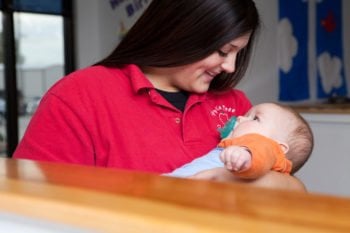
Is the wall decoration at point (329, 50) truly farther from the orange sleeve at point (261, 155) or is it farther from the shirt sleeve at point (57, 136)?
the shirt sleeve at point (57, 136)

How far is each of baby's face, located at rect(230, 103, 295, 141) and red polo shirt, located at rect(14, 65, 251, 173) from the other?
10 cm

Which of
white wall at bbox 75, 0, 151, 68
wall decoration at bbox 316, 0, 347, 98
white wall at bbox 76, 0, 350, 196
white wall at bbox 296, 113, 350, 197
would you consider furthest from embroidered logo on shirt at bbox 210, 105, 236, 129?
wall decoration at bbox 316, 0, 347, 98

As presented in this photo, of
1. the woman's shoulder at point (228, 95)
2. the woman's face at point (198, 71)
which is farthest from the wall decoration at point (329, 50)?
the woman's face at point (198, 71)

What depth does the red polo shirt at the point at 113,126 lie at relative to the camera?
1151mm

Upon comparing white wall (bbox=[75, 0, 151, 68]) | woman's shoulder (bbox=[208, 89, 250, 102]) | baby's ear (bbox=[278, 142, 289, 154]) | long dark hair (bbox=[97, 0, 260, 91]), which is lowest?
baby's ear (bbox=[278, 142, 289, 154])

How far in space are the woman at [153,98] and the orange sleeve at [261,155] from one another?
0.09 feet

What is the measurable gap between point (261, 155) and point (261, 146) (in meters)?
0.04

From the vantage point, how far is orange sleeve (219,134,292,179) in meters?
1.13

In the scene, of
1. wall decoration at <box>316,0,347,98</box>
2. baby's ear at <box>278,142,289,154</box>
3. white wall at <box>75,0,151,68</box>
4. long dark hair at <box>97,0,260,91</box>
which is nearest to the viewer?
long dark hair at <box>97,0,260,91</box>

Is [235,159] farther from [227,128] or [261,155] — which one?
[227,128]

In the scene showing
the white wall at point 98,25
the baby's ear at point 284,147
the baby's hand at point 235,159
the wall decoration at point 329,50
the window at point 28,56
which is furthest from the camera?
the wall decoration at point 329,50

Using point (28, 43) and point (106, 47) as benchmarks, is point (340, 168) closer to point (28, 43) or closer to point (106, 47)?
point (106, 47)

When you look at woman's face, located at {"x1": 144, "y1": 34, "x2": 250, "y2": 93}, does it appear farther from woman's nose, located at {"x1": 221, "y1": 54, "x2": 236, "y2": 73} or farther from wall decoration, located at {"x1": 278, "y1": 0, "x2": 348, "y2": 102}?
wall decoration, located at {"x1": 278, "y1": 0, "x2": 348, "y2": 102}

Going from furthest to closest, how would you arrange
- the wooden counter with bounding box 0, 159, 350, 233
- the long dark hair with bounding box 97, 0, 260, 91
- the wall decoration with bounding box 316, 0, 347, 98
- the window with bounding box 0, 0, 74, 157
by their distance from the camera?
the wall decoration with bounding box 316, 0, 347, 98 → the window with bounding box 0, 0, 74, 157 → the long dark hair with bounding box 97, 0, 260, 91 → the wooden counter with bounding box 0, 159, 350, 233
